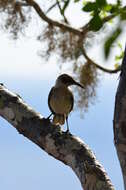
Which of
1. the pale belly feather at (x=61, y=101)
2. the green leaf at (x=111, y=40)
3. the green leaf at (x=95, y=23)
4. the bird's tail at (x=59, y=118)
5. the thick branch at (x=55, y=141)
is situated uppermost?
the pale belly feather at (x=61, y=101)

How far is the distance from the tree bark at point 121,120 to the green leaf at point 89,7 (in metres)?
0.29

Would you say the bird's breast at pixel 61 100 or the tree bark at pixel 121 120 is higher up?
the bird's breast at pixel 61 100

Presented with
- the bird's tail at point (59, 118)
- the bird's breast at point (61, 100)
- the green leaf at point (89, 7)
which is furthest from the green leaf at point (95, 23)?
the bird's breast at point (61, 100)

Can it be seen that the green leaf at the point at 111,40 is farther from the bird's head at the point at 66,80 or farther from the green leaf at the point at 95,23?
the bird's head at the point at 66,80

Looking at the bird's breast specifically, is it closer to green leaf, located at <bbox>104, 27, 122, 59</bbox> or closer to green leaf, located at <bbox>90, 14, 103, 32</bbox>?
green leaf, located at <bbox>90, 14, 103, 32</bbox>

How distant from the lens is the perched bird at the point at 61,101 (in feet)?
21.7

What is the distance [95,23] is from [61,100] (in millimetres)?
5105

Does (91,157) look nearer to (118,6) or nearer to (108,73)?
(118,6)

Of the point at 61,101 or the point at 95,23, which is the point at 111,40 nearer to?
the point at 95,23

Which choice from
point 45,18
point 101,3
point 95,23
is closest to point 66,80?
point 45,18

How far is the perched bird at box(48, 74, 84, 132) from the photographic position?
6613mm

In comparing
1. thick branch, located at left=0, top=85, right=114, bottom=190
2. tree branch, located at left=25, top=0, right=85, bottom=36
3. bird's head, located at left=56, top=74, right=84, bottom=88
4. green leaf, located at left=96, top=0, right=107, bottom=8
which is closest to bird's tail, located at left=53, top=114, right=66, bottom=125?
bird's head, located at left=56, top=74, right=84, bottom=88

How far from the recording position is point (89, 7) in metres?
1.74

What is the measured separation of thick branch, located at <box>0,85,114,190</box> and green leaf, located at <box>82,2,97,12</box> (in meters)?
1.19
